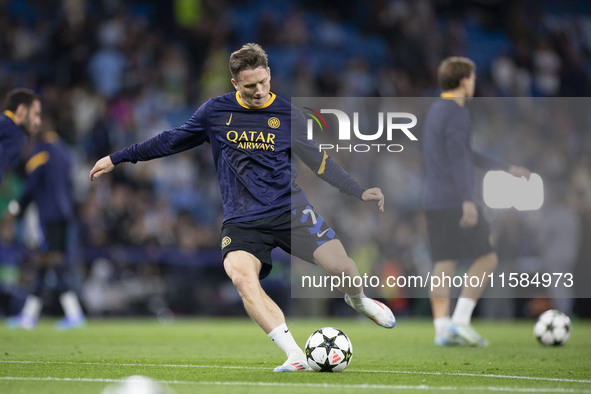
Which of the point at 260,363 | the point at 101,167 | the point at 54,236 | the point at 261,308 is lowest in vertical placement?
the point at 260,363

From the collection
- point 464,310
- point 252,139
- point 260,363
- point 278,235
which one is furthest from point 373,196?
point 464,310

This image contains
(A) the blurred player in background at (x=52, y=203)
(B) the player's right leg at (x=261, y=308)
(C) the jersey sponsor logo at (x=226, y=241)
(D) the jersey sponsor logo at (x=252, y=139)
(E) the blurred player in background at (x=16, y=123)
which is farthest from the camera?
(A) the blurred player in background at (x=52, y=203)

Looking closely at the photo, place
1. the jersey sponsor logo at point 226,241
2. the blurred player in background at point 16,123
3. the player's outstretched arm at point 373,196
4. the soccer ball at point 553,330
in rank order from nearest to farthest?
the jersey sponsor logo at point 226,241 → the player's outstretched arm at point 373,196 → the soccer ball at point 553,330 → the blurred player in background at point 16,123

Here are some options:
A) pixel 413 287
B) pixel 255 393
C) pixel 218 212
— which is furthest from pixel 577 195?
pixel 255 393

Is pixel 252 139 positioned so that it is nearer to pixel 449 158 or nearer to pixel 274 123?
pixel 274 123

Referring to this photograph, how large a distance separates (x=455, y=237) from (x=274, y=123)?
328 cm

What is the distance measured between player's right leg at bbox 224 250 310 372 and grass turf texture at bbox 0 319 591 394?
0.56 ft

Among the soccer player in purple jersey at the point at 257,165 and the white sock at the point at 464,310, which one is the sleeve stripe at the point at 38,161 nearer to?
the soccer player in purple jersey at the point at 257,165

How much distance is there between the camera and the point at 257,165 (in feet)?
22.6

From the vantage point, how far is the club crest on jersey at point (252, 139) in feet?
22.6

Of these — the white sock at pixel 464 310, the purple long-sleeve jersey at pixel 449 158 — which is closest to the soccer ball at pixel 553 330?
the white sock at pixel 464 310

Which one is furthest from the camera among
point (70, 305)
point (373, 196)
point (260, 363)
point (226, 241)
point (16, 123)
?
point (70, 305)

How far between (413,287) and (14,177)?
25.6ft

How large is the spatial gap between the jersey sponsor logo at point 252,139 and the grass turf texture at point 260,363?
1690mm
